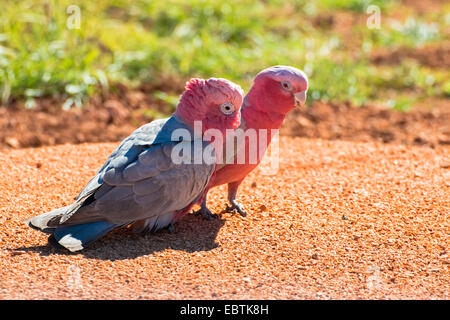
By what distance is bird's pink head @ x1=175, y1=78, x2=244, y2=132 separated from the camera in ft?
13.0

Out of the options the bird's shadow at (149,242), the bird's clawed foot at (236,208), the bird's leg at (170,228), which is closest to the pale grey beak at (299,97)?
the bird's clawed foot at (236,208)

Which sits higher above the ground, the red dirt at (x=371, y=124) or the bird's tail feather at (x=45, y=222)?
the red dirt at (x=371, y=124)

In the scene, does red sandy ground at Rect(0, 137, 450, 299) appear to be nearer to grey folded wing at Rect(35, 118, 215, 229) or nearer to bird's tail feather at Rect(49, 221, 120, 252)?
bird's tail feather at Rect(49, 221, 120, 252)

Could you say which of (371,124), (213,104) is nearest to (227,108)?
(213,104)

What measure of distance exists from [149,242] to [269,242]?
718 millimetres

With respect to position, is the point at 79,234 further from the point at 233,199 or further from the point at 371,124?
the point at 371,124

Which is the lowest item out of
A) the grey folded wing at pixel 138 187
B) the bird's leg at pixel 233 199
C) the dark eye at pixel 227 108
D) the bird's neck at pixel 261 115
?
the bird's leg at pixel 233 199

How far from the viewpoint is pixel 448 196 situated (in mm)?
4672

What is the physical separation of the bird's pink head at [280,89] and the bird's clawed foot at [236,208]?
685mm

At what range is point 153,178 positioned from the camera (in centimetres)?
390

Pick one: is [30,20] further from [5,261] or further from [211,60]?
[5,261]

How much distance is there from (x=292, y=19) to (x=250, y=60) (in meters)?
2.21

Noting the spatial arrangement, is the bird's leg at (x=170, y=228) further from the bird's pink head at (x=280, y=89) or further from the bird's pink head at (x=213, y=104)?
the bird's pink head at (x=280, y=89)

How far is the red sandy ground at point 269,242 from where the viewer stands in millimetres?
3420
